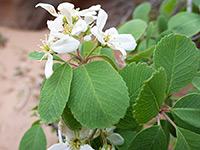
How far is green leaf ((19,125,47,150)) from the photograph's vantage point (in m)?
0.84

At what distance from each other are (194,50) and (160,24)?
2.24 feet

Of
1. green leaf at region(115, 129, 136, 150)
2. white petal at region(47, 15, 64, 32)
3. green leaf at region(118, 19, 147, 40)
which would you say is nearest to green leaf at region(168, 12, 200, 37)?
green leaf at region(118, 19, 147, 40)

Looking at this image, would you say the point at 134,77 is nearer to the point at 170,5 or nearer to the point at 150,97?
the point at 150,97

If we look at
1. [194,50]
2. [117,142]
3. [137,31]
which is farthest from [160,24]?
[117,142]

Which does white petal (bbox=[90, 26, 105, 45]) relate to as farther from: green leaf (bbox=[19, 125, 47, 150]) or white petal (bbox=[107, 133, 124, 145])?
green leaf (bbox=[19, 125, 47, 150])

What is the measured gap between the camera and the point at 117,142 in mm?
636

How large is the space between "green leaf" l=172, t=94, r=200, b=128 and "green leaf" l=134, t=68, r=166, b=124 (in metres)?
0.08

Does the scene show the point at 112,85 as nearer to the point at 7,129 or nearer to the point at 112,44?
the point at 112,44

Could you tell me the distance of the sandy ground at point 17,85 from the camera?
8.29ft

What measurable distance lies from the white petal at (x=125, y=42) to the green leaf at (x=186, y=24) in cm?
46

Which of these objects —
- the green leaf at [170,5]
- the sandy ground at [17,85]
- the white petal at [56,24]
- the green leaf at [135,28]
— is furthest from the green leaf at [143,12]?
the sandy ground at [17,85]

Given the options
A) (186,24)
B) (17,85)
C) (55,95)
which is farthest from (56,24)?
(17,85)

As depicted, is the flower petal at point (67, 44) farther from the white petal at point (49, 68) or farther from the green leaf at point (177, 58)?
the green leaf at point (177, 58)

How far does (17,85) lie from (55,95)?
2988mm
